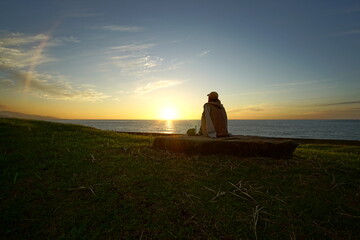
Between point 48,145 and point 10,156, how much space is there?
53.1 inches

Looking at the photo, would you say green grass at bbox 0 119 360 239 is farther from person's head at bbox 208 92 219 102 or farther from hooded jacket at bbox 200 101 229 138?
person's head at bbox 208 92 219 102

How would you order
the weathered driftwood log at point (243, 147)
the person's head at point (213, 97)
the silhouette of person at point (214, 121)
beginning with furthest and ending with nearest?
1. the person's head at point (213, 97)
2. the silhouette of person at point (214, 121)
3. the weathered driftwood log at point (243, 147)

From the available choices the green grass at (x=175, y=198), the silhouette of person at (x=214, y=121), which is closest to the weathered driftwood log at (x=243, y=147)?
the green grass at (x=175, y=198)

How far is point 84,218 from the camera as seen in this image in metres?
3.19

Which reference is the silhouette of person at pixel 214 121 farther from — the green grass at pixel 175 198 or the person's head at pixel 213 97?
the green grass at pixel 175 198

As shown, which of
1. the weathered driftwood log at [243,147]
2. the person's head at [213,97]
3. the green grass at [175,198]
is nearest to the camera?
the green grass at [175,198]

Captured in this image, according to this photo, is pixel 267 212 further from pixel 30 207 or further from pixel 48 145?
pixel 48 145

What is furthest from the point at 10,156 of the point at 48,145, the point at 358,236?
the point at 358,236

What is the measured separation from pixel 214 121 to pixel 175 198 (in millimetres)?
4624

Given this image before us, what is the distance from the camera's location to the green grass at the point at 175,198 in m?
3.00

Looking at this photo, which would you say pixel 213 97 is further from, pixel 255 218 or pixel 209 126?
pixel 255 218

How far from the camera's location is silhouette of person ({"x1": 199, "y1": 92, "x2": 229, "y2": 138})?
7.73m

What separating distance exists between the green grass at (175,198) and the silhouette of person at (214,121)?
6.32ft

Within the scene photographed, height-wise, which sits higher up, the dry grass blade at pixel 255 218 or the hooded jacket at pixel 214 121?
the hooded jacket at pixel 214 121
